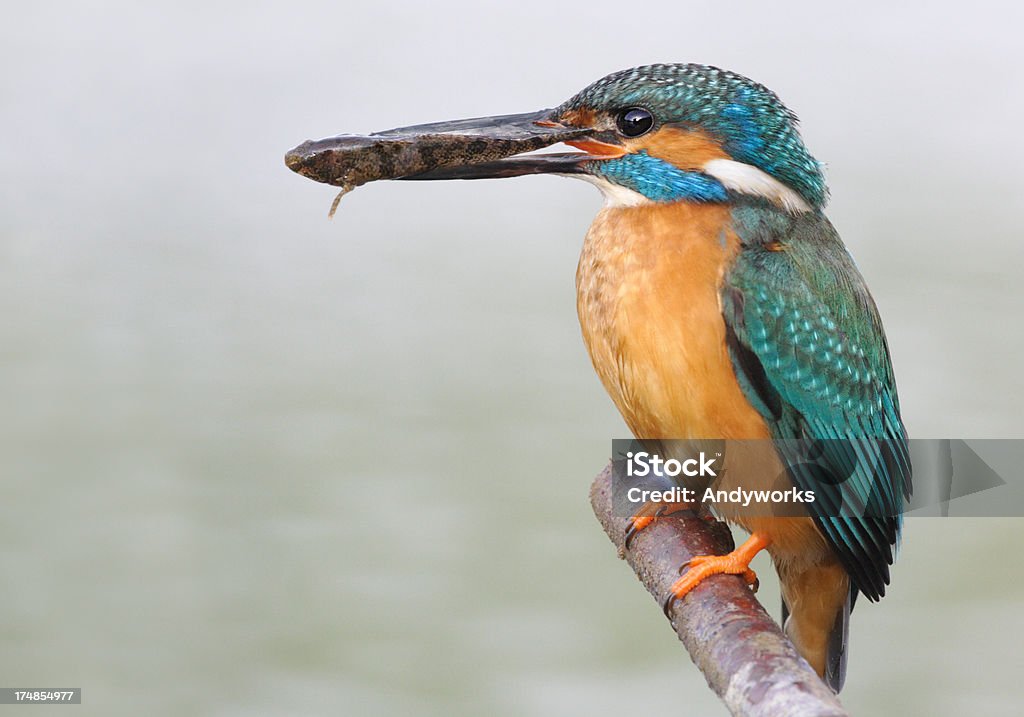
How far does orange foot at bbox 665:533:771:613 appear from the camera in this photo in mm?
2256

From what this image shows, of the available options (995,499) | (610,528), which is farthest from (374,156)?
(995,499)

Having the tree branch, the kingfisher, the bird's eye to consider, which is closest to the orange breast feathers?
the kingfisher

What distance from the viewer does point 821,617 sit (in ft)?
8.63

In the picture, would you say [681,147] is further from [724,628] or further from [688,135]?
[724,628]

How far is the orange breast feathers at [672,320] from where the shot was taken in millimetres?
2273

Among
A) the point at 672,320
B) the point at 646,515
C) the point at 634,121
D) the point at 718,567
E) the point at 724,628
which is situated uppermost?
the point at 634,121

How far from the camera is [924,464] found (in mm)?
2752

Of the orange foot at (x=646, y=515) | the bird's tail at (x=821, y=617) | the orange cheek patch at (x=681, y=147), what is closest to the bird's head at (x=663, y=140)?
the orange cheek patch at (x=681, y=147)

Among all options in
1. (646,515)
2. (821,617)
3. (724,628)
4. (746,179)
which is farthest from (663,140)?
(821,617)

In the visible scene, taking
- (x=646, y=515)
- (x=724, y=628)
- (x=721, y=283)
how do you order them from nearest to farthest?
(x=724, y=628)
(x=721, y=283)
(x=646, y=515)

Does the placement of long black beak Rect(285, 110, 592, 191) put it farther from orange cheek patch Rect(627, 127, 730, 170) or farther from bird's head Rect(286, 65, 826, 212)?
orange cheek patch Rect(627, 127, 730, 170)

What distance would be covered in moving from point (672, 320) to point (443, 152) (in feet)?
1.62

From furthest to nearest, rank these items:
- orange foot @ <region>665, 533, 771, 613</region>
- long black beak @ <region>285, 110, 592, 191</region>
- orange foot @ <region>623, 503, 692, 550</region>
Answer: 1. orange foot @ <region>623, 503, 692, 550</region>
2. orange foot @ <region>665, 533, 771, 613</region>
3. long black beak @ <region>285, 110, 592, 191</region>

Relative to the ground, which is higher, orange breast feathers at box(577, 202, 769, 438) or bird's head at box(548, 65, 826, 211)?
bird's head at box(548, 65, 826, 211)
